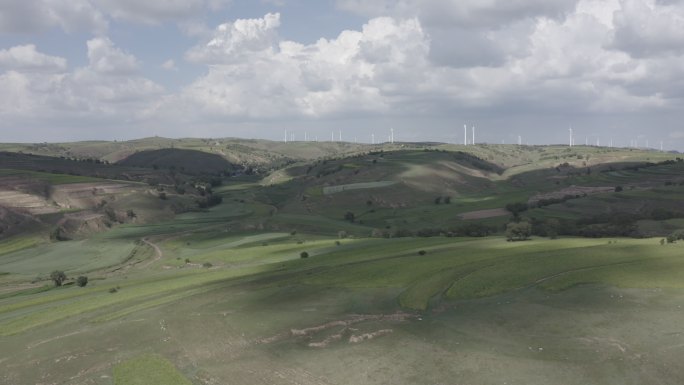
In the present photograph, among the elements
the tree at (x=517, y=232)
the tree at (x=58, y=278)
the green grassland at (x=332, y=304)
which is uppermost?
the tree at (x=517, y=232)

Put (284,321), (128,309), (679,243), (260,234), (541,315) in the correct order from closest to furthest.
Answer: (541,315) < (284,321) < (128,309) < (679,243) < (260,234)

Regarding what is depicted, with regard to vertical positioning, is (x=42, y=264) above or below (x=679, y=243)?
below

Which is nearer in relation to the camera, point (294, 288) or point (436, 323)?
point (436, 323)

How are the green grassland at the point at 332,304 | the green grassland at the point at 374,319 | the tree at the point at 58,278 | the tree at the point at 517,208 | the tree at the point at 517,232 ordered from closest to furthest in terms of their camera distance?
the green grassland at the point at 374,319 < the green grassland at the point at 332,304 < the tree at the point at 58,278 < the tree at the point at 517,232 < the tree at the point at 517,208

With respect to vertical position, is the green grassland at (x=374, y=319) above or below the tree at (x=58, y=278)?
above

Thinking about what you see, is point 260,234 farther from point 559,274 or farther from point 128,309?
point 559,274

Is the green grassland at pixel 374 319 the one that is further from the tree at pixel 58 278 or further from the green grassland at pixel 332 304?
the tree at pixel 58 278

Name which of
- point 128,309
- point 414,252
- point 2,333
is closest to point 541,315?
point 414,252

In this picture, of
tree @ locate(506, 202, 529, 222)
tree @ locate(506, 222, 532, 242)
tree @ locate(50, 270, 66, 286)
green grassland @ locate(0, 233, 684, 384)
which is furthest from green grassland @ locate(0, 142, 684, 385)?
tree @ locate(506, 202, 529, 222)

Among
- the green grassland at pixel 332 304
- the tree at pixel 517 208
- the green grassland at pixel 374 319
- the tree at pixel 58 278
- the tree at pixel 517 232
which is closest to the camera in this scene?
the green grassland at pixel 374 319

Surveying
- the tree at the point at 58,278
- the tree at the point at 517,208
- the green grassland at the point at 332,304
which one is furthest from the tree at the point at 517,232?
the tree at the point at 58,278

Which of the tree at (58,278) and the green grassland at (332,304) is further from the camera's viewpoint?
the tree at (58,278)
